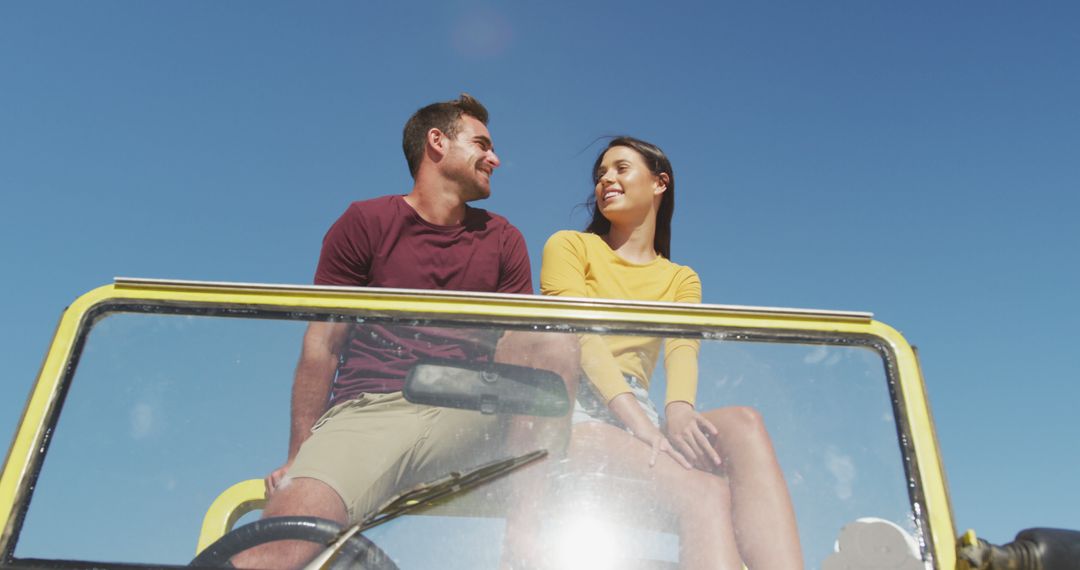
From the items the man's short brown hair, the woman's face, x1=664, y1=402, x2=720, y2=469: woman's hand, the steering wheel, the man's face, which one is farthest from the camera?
the man's short brown hair

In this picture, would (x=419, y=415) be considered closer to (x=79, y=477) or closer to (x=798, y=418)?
(x=79, y=477)

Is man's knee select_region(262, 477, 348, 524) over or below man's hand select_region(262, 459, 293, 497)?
below

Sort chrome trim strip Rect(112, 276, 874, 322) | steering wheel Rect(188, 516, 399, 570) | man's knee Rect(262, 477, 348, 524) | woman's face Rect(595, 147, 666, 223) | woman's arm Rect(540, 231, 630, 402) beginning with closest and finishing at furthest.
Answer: steering wheel Rect(188, 516, 399, 570) < man's knee Rect(262, 477, 348, 524) < chrome trim strip Rect(112, 276, 874, 322) < woman's arm Rect(540, 231, 630, 402) < woman's face Rect(595, 147, 666, 223)

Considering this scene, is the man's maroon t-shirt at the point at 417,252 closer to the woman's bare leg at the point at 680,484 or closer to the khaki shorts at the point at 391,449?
the khaki shorts at the point at 391,449

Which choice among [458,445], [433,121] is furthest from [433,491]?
[433,121]

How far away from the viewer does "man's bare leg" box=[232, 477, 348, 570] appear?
1.32 metres

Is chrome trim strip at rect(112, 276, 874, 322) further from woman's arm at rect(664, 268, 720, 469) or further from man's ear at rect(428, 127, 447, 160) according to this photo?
man's ear at rect(428, 127, 447, 160)

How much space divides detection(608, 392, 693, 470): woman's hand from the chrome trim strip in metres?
0.20

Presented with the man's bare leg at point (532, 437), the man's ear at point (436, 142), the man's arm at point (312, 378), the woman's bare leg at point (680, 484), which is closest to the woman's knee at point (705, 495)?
the woman's bare leg at point (680, 484)

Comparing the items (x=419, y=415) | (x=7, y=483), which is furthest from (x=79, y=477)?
(x=419, y=415)

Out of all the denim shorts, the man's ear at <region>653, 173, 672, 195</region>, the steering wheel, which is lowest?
the steering wheel

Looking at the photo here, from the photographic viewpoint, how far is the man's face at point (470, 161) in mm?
2990

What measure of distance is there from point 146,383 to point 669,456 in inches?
37.9

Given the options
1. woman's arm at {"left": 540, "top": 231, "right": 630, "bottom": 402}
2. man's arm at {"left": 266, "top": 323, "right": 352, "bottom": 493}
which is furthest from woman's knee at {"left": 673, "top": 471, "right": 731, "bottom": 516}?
woman's arm at {"left": 540, "top": 231, "right": 630, "bottom": 402}
